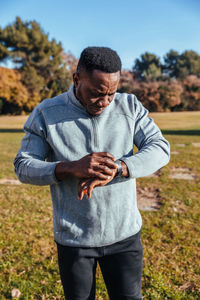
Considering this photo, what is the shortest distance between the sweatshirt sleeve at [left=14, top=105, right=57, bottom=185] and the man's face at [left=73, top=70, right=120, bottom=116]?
27 centimetres

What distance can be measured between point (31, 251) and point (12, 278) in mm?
563

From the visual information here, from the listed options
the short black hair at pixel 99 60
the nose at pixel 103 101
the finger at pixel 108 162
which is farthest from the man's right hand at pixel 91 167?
the short black hair at pixel 99 60

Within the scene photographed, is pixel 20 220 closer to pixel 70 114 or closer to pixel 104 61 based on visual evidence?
pixel 70 114

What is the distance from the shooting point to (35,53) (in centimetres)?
2805

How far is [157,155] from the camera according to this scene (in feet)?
4.93

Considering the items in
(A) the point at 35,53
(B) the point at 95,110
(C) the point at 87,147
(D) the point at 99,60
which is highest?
(A) the point at 35,53

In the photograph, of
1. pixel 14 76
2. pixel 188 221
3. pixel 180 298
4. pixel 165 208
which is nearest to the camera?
pixel 180 298

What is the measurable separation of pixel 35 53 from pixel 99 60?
28905mm

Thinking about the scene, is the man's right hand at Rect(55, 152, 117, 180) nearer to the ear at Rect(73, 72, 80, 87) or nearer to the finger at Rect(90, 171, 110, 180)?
the finger at Rect(90, 171, 110, 180)

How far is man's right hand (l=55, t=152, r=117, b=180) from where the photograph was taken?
1340 millimetres

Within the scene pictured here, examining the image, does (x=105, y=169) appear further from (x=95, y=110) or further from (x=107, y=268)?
(x=107, y=268)

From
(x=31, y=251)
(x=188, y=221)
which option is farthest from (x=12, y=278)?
(x=188, y=221)

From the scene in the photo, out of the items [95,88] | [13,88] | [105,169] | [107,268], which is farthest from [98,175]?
[13,88]

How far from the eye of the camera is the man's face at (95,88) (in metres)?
1.40
